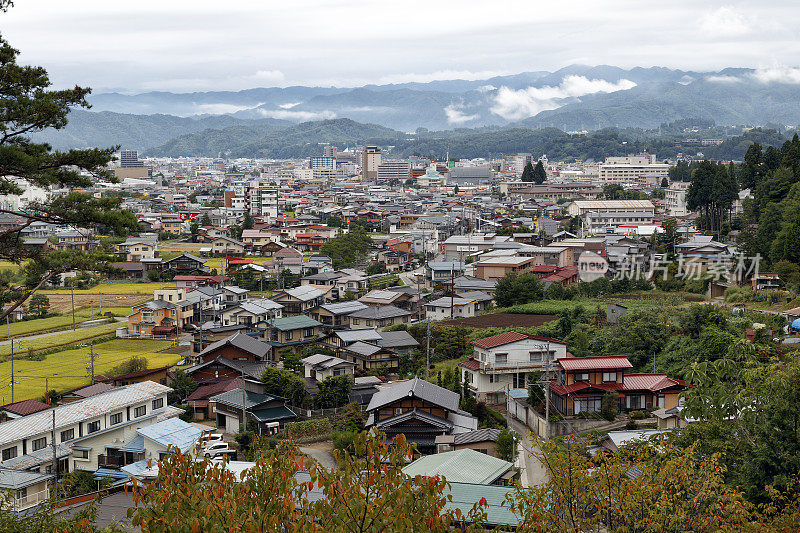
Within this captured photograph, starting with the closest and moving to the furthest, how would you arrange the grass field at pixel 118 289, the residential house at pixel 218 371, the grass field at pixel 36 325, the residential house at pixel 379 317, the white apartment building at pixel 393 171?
the residential house at pixel 218 371 < the residential house at pixel 379 317 < the grass field at pixel 36 325 < the grass field at pixel 118 289 < the white apartment building at pixel 393 171

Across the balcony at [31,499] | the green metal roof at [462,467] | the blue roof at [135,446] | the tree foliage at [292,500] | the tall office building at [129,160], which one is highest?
the tall office building at [129,160]

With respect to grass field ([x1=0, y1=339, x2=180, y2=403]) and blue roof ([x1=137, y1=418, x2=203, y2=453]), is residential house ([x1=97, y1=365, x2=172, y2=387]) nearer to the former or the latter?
grass field ([x1=0, y1=339, x2=180, y2=403])

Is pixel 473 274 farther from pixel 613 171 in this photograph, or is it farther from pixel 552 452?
pixel 613 171

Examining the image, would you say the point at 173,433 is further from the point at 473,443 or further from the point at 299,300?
the point at 299,300

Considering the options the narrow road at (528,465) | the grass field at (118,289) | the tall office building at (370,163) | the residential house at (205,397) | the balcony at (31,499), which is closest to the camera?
the balcony at (31,499)

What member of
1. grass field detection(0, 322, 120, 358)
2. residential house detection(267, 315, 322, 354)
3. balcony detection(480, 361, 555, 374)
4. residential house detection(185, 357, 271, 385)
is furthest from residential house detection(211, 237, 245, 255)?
balcony detection(480, 361, 555, 374)

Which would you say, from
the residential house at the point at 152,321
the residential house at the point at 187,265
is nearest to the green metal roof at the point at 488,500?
the residential house at the point at 152,321

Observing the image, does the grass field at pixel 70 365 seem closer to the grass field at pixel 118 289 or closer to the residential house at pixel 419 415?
the grass field at pixel 118 289

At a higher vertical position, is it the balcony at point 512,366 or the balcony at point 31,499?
the balcony at point 512,366
